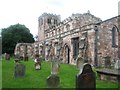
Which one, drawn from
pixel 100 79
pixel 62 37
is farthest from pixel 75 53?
pixel 100 79

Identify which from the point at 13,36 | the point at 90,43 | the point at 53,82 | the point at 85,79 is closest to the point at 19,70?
the point at 53,82

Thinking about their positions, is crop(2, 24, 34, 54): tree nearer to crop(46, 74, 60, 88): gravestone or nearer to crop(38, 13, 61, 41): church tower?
crop(38, 13, 61, 41): church tower

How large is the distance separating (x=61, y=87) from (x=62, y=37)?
20.1 m

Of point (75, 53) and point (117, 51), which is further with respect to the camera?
point (75, 53)

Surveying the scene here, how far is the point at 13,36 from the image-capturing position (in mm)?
58969

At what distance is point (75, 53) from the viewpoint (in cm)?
2738

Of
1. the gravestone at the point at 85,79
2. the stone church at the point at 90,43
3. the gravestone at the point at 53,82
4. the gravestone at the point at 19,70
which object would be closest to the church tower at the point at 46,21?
the stone church at the point at 90,43

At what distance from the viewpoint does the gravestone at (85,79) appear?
29.9 ft

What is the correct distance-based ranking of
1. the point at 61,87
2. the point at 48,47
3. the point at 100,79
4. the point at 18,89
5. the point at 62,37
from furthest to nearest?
1. the point at 48,47
2. the point at 62,37
3. the point at 100,79
4. the point at 61,87
5. the point at 18,89

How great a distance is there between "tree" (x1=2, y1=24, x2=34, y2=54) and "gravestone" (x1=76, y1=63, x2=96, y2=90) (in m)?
49.1

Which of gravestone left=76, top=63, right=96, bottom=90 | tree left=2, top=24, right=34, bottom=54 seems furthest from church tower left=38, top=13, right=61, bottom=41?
gravestone left=76, top=63, right=96, bottom=90

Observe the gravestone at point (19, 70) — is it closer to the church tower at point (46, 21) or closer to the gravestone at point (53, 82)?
the gravestone at point (53, 82)

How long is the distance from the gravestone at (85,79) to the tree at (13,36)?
49072 mm

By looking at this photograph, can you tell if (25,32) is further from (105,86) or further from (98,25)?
(105,86)
